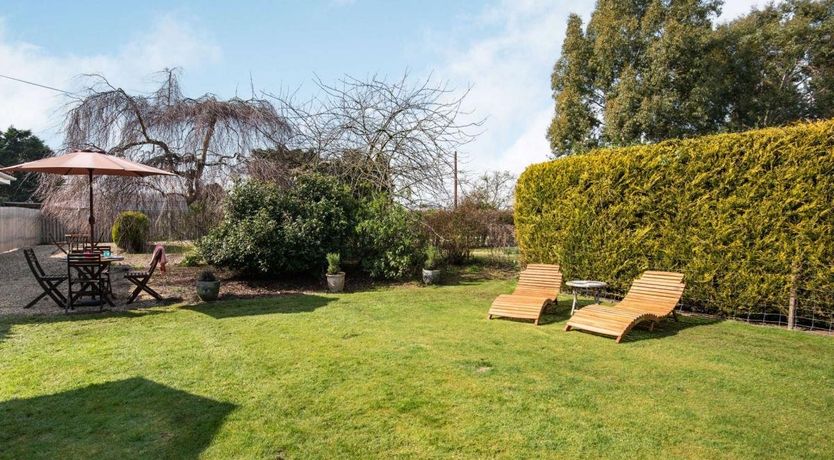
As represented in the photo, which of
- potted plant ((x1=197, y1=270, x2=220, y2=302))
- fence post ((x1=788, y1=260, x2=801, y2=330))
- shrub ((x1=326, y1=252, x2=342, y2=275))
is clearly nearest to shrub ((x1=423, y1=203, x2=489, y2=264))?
shrub ((x1=326, y1=252, x2=342, y2=275))

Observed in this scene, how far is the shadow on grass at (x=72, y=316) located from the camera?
6473 mm

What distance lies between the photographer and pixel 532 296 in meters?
7.34

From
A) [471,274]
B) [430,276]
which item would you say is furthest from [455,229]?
[430,276]

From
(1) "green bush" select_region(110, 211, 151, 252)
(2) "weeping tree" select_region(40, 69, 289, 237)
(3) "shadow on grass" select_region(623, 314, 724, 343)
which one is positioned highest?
(2) "weeping tree" select_region(40, 69, 289, 237)

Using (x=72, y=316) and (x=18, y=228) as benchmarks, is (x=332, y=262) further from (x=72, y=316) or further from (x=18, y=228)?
(x=18, y=228)

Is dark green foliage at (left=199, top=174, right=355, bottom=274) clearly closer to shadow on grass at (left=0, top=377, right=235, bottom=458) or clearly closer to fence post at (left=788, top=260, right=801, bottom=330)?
shadow on grass at (left=0, top=377, right=235, bottom=458)

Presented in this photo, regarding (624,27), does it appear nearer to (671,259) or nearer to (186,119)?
(671,259)

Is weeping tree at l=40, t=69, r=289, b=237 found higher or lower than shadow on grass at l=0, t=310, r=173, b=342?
higher

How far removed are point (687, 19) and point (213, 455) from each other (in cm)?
1974

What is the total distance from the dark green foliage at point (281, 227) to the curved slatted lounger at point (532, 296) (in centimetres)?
459

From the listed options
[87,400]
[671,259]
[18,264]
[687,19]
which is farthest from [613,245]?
[18,264]

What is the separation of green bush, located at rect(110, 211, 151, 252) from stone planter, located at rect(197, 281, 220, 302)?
929 cm

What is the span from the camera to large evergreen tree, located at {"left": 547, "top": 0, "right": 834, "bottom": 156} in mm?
16031

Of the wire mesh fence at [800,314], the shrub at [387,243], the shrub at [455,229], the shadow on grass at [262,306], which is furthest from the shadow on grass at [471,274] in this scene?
the wire mesh fence at [800,314]
